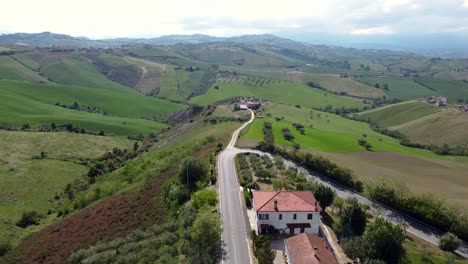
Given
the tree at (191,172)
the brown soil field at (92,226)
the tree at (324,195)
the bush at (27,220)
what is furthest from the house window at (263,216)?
the bush at (27,220)

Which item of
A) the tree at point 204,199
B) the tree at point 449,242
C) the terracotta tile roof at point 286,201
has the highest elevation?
the terracotta tile roof at point 286,201

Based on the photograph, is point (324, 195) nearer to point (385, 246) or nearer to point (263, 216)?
point (263, 216)

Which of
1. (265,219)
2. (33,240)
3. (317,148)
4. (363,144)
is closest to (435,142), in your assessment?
(363,144)

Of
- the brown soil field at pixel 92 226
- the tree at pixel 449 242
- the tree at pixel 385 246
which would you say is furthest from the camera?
the brown soil field at pixel 92 226

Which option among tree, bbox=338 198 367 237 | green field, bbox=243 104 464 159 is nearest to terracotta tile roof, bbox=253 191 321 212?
tree, bbox=338 198 367 237

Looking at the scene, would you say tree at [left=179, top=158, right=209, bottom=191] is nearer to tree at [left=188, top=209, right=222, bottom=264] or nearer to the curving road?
the curving road

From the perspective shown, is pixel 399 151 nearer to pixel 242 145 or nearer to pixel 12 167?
pixel 242 145

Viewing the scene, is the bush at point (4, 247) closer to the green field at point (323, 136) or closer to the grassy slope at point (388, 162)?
the grassy slope at point (388, 162)
